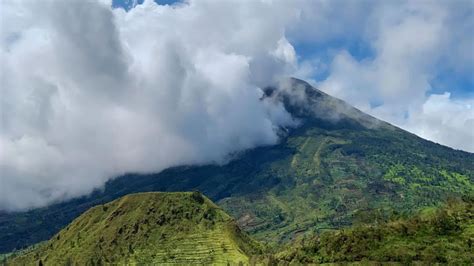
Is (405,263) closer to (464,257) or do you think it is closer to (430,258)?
(430,258)

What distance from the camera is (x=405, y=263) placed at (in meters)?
199

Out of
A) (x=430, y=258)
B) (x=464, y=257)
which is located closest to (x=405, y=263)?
(x=430, y=258)

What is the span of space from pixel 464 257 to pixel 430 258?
1229 centimetres

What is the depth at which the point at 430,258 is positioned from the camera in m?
197

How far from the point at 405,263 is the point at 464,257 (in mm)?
21883

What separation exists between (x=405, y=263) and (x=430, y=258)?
9.69m

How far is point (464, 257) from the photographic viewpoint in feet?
634
